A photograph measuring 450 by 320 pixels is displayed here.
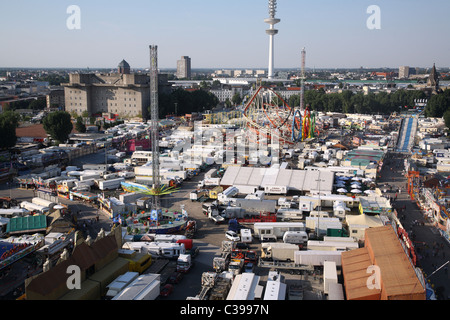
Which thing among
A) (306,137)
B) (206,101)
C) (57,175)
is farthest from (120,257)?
(206,101)

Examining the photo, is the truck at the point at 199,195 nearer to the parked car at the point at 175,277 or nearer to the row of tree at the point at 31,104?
the parked car at the point at 175,277

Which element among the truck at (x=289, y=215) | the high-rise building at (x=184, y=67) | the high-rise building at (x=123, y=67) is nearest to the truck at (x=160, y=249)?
Result: the truck at (x=289, y=215)

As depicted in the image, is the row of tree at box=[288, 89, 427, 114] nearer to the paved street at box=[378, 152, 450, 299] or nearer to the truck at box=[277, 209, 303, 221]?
the paved street at box=[378, 152, 450, 299]

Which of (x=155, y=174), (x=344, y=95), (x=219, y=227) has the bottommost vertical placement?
(x=219, y=227)

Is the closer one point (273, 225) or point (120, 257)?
point (120, 257)
